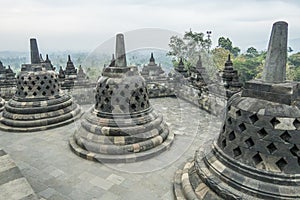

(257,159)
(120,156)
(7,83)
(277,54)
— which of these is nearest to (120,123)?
(120,156)

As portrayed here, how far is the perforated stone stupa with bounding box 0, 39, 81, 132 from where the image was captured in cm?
979

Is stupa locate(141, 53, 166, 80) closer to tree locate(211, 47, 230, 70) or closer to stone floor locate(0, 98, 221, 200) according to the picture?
stone floor locate(0, 98, 221, 200)

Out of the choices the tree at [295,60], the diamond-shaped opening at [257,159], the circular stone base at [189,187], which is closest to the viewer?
the diamond-shaped opening at [257,159]

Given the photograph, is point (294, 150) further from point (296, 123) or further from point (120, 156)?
point (120, 156)

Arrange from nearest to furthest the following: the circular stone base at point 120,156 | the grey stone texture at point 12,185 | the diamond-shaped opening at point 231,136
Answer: the grey stone texture at point 12,185, the diamond-shaped opening at point 231,136, the circular stone base at point 120,156

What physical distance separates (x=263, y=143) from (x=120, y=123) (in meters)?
4.56

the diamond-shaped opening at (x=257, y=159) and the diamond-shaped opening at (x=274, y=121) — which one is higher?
the diamond-shaped opening at (x=274, y=121)

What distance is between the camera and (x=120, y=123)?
293 inches

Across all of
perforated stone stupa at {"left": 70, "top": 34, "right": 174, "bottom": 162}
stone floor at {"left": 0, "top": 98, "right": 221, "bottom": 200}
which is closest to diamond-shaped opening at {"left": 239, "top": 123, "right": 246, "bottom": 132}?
stone floor at {"left": 0, "top": 98, "right": 221, "bottom": 200}

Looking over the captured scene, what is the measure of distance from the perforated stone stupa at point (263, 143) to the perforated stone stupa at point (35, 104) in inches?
302

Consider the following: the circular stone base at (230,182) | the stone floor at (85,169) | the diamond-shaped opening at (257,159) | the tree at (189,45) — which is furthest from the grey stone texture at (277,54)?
the tree at (189,45)

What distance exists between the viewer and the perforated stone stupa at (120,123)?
711 centimetres

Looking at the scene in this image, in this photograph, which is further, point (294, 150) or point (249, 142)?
point (249, 142)

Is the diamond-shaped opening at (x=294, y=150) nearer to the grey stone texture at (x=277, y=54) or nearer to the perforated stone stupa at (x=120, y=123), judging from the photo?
the grey stone texture at (x=277, y=54)
